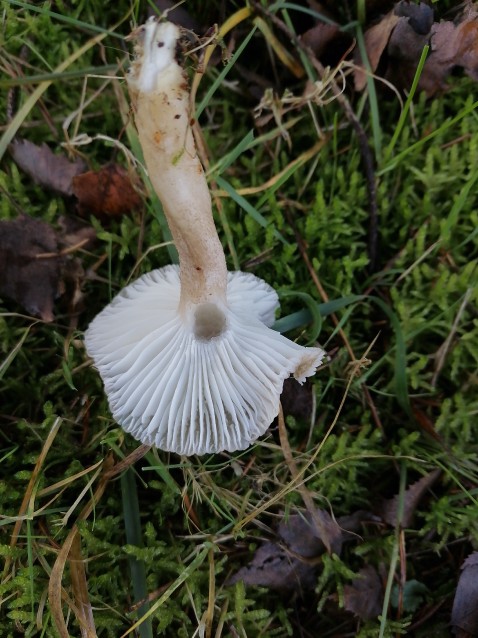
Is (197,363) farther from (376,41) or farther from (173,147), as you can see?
(376,41)

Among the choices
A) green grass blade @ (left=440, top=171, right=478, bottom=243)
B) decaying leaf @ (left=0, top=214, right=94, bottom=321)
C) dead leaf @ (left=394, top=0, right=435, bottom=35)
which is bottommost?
decaying leaf @ (left=0, top=214, right=94, bottom=321)

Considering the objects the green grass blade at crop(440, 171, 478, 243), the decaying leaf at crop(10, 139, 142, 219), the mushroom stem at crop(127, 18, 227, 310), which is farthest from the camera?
the decaying leaf at crop(10, 139, 142, 219)

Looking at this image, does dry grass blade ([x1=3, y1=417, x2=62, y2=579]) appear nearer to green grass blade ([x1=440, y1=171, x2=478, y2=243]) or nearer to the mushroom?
the mushroom

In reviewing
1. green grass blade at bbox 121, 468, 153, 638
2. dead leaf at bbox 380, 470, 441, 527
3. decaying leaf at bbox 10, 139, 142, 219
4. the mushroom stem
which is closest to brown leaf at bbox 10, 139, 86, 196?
decaying leaf at bbox 10, 139, 142, 219

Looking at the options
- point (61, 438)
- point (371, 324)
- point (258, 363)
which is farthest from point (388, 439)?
point (61, 438)

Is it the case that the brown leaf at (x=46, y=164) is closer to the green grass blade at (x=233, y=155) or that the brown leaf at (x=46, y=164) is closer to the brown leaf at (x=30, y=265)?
the brown leaf at (x=30, y=265)

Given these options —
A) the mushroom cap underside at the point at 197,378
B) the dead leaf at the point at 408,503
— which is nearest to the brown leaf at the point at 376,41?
the mushroom cap underside at the point at 197,378
